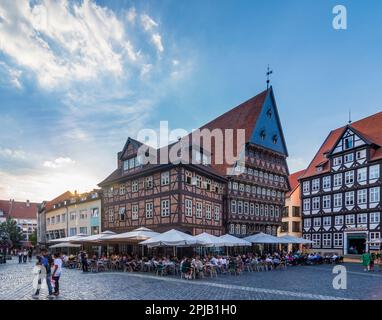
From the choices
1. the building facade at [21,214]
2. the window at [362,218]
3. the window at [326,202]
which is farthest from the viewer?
the building facade at [21,214]

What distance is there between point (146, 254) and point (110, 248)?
7.06 m

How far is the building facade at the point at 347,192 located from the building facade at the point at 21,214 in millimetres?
71219

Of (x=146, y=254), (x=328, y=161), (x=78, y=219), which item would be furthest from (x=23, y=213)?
(x=328, y=161)

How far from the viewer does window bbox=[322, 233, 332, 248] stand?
46.0 meters

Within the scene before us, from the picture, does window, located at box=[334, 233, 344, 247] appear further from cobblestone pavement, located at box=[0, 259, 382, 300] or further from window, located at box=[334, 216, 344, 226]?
cobblestone pavement, located at box=[0, 259, 382, 300]

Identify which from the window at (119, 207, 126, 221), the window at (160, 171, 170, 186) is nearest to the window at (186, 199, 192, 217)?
the window at (160, 171, 170, 186)

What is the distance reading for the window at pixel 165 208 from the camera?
31083 mm

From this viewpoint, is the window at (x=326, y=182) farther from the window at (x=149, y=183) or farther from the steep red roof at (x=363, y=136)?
the window at (x=149, y=183)

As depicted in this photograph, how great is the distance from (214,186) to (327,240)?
2051cm

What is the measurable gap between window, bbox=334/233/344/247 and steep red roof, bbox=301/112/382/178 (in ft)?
27.3

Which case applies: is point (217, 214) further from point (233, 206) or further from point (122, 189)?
point (122, 189)

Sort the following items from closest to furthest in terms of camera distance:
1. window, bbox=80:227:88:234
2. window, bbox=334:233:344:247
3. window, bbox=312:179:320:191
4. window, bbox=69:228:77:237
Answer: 1. window, bbox=334:233:344:247
2. window, bbox=80:227:88:234
3. window, bbox=312:179:320:191
4. window, bbox=69:228:77:237

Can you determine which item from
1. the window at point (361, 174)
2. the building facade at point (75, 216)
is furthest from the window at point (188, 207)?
the window at point (361, 174)
